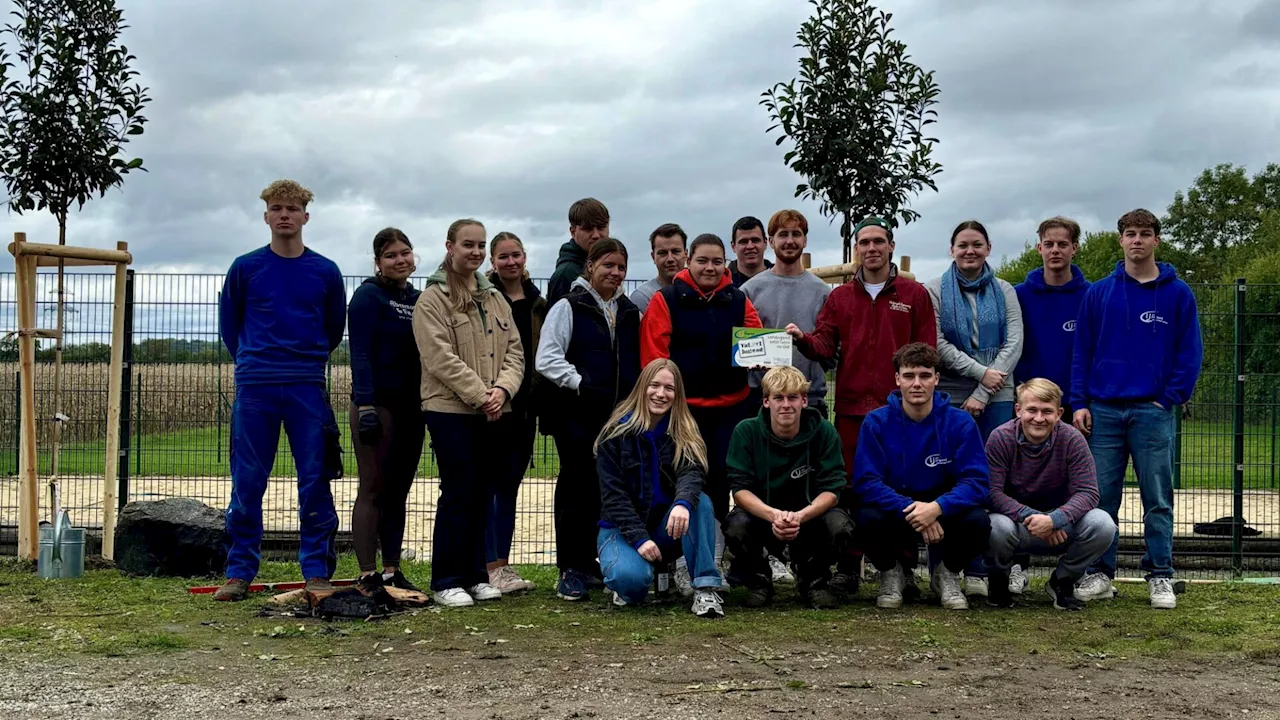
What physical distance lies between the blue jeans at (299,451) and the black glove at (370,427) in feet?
1.45

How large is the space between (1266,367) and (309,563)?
7.75 meters

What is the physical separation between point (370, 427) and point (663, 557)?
1.65 m

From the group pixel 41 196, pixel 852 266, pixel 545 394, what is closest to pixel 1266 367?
pixel 852 266

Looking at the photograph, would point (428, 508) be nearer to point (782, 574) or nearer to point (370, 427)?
point (782, 574)

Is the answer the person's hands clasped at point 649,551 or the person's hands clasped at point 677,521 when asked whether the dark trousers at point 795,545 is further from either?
the person's hands clasped at point 649,551

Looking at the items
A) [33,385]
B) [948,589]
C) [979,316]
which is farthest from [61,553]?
[979,316]

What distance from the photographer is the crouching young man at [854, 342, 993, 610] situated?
20.5ft

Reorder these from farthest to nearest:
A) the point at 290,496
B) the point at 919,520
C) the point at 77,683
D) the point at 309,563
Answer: the point at 290,496 < the point at 309,563 < the point at 919,520 < the point at 77,683

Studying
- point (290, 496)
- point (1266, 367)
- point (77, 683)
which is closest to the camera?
point (77, 683)

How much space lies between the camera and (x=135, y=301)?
349 inches

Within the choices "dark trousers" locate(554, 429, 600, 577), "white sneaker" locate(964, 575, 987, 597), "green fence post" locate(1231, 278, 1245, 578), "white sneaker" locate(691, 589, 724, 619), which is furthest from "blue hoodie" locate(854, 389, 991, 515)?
"green fence post" locate(1231, 278, 1245, 578)

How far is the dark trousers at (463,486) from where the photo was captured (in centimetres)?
642

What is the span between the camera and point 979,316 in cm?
686

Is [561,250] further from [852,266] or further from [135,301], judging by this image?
[135,301]
